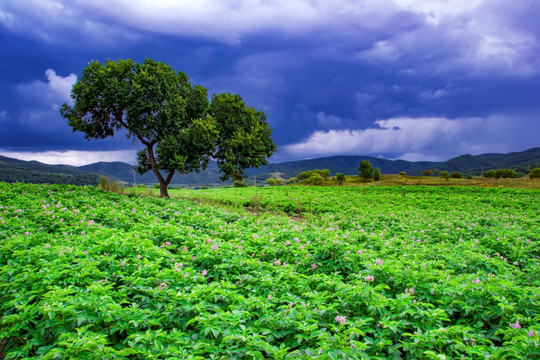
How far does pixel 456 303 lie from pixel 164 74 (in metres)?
25.6

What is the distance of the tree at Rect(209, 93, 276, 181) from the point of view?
30578mm

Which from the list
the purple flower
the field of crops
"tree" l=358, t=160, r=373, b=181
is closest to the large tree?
the field of crops

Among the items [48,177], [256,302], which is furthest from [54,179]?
[256,302]

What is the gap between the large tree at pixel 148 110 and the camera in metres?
23.5

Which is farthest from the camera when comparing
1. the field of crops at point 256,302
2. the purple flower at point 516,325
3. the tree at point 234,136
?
the tree at point 234,136

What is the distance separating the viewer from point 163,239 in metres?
8.43

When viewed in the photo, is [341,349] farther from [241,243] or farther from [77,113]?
[77,113]

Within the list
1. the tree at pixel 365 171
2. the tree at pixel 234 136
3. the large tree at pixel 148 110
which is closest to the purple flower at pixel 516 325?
the large tree at pixel 148 110

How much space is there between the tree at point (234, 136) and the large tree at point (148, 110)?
3.78 metres

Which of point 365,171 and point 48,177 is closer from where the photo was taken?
point 48,177

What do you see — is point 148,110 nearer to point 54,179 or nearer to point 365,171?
point 54,179

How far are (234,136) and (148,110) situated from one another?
9.76m

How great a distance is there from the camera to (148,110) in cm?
2409

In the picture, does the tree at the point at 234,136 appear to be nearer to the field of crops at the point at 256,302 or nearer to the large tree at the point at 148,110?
→ the large tree at the point at 148,110
